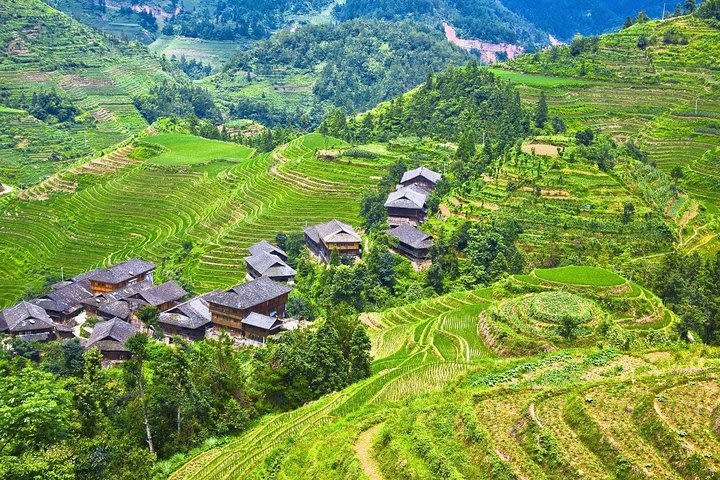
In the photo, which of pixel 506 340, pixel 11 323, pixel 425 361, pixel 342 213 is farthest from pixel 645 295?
pixel 11 323

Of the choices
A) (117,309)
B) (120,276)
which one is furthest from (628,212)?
(120,276)

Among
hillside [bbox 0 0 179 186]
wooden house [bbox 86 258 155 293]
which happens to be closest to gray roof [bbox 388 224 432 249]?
wooden house [bbox 86 258 155 293]

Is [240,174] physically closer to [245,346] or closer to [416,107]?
[416,107]

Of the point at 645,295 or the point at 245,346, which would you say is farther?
the point at 245,346

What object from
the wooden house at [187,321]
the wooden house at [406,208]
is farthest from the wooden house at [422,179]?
the wooden house at [187,321]

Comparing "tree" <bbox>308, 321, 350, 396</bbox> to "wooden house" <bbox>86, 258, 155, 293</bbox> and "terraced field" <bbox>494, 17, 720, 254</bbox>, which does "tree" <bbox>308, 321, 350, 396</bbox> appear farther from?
"terraced field" <bbox>494, 17, 720, 254</bbox>

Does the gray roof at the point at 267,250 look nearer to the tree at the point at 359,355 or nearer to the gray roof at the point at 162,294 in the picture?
the gray roof at the point at 162,294

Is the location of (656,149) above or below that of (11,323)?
above
